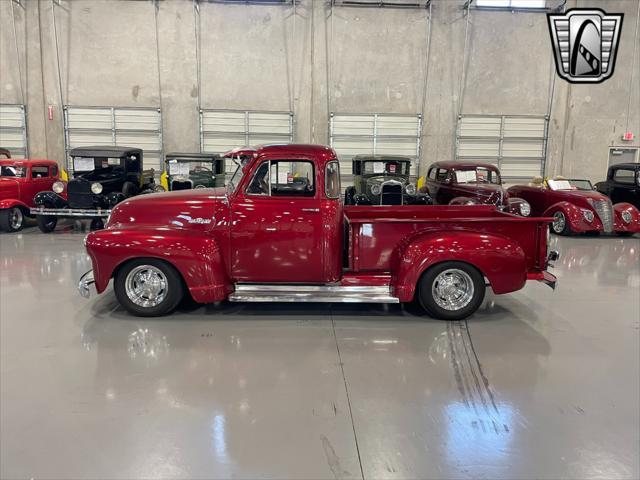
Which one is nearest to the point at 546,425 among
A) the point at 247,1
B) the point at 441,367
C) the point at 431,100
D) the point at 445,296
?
the point at 441,367

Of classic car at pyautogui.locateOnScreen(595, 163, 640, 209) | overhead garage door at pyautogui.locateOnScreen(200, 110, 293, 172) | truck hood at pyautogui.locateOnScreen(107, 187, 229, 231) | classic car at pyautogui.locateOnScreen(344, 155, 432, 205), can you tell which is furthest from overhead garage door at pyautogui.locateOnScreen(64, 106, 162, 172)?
classic car at pyautogui.locateOnScreen(595, 163, 640, 209)

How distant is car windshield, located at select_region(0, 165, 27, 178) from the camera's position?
10008 mm

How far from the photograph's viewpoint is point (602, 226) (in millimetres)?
9664

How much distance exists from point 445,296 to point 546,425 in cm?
186

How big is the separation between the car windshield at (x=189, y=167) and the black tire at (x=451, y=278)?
23.7 ft

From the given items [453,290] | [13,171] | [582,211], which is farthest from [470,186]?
[13,171]

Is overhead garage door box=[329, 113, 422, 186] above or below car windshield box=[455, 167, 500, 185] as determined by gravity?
above

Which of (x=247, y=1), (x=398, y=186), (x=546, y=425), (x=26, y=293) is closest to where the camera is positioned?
(x=546, y=425)

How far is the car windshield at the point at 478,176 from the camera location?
10.2 m

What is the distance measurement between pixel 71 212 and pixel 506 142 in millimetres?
11686

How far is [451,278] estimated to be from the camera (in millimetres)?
4684

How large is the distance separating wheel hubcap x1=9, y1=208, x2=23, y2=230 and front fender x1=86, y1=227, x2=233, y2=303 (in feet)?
21.0

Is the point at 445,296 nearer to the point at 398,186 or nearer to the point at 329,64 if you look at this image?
the point at 398,186

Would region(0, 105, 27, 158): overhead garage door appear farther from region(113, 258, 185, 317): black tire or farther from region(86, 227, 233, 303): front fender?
region(113, 258, 185, 317): black tire
